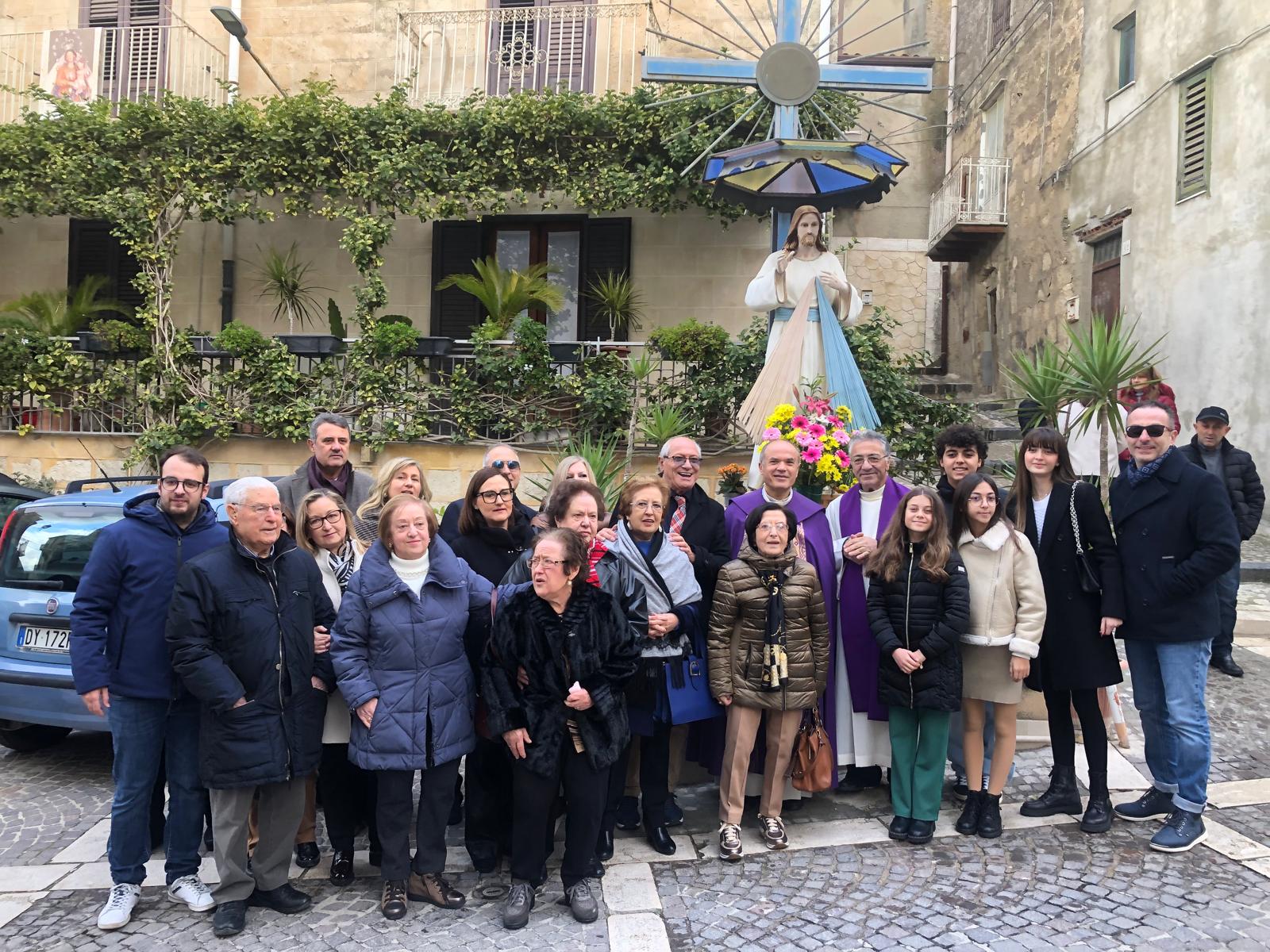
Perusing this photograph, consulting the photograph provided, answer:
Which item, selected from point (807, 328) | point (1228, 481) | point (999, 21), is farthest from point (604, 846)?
point (999, 21)

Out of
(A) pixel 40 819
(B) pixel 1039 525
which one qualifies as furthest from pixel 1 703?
(B) pixel 1039 525

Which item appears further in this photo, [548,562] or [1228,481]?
[1228,481]

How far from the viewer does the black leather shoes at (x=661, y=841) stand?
14.3 ft

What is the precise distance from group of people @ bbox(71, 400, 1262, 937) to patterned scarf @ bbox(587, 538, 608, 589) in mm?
27

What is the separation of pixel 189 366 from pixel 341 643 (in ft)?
29.2

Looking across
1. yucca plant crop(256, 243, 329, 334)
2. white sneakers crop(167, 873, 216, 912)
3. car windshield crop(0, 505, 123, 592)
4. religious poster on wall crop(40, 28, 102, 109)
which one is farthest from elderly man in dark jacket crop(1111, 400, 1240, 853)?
religious poster on wall crop(40, 28, 102, 109)

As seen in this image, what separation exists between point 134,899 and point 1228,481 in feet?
23.1

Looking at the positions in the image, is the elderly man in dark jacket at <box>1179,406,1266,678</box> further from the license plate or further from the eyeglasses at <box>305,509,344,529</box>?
the license plate

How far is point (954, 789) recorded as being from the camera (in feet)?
16.5

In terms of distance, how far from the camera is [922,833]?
14.4 ft

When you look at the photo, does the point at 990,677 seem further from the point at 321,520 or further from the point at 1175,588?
the point at 321,520

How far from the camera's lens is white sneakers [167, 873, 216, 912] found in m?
3.85

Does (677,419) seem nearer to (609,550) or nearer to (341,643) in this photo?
(609,550)

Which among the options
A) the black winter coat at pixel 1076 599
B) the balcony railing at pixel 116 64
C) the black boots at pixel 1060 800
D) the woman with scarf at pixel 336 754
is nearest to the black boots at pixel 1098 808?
the black boots at pixel 1060 800
